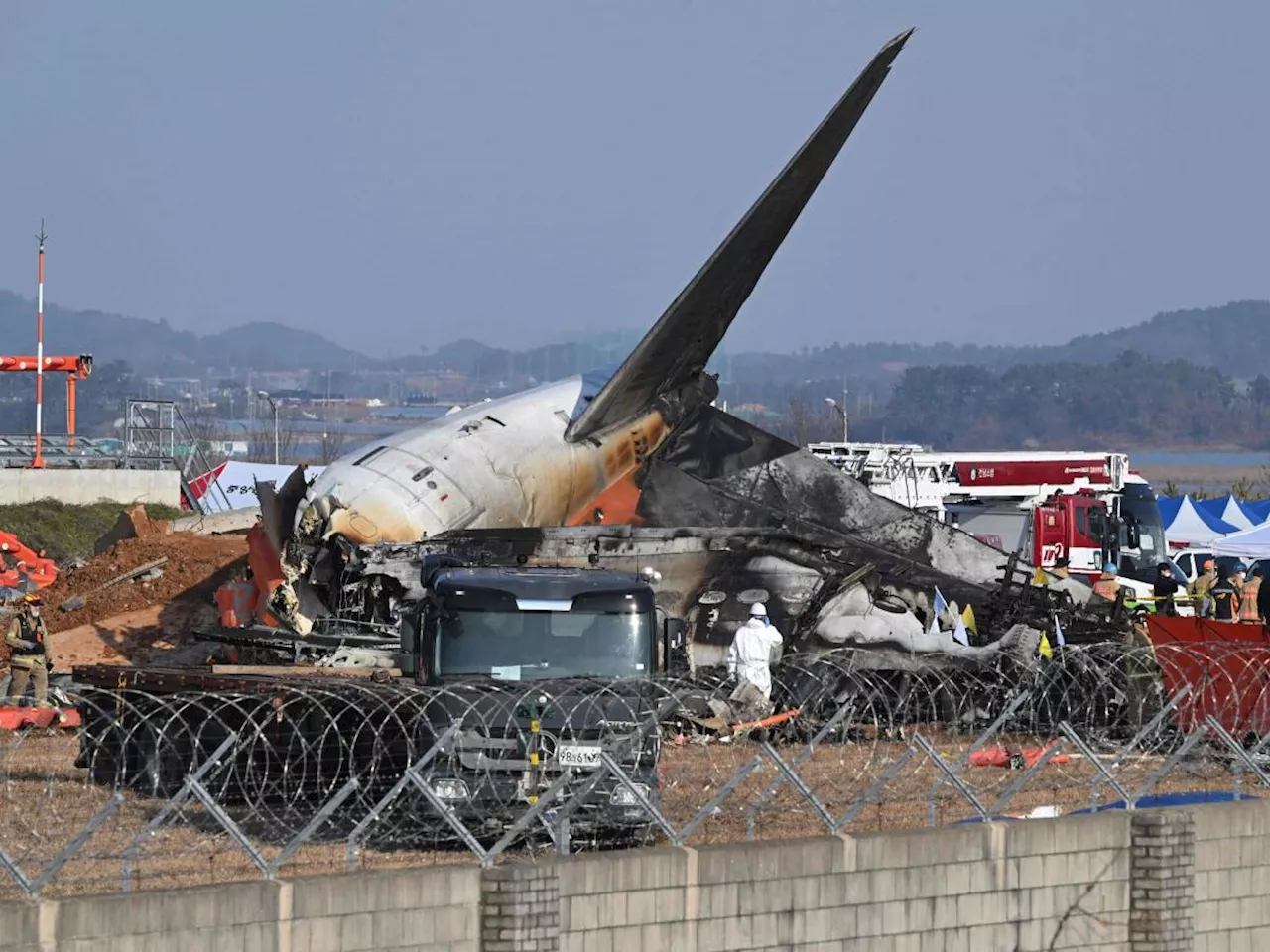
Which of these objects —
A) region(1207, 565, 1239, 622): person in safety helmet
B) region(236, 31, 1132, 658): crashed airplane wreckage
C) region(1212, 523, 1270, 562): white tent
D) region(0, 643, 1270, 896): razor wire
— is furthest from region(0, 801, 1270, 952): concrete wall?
region(1212, 523, 1270, 562): white tent

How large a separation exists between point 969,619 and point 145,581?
15189mm

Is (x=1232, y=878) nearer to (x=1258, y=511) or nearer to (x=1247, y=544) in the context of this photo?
(x=1247, y=544)

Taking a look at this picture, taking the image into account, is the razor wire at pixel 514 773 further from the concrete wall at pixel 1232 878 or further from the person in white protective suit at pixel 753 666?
the person in white protective suit at pixel 753 666

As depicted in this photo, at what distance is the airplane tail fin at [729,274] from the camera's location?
34625 millimetres

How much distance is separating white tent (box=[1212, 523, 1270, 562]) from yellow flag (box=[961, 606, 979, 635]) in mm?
27421

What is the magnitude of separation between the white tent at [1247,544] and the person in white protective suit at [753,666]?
3335 cm

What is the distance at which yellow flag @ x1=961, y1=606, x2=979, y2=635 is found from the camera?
29972 millimetres

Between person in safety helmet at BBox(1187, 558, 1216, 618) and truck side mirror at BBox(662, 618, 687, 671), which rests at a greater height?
truck side mirror at BBox(662, 618, 687, 671)

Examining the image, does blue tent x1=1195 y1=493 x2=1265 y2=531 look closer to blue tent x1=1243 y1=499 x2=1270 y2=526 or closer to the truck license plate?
blue tent x1=1243 y1=499 x2=1270 y2=526

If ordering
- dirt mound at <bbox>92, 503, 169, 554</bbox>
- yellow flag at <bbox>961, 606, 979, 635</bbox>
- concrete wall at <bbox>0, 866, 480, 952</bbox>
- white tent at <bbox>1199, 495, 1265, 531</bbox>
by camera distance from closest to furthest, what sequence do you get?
concrete wall at <bbox>0, 866, 480, 952</bbox>
yellow flag at <bbox>961, 606, 979, 635</bbox>
dirt mound at <bbox>92, 503, 169, 554</bbox>
white tent at <bbox>1199, 495, 1265, 531</bbox>

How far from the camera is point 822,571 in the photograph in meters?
29.8

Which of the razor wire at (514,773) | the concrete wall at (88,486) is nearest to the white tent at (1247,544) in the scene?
the concrete wall at (88,486)

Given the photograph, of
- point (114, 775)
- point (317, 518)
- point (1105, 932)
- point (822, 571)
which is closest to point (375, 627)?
point (317, 518)

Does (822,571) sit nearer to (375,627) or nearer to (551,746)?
(375,627)
